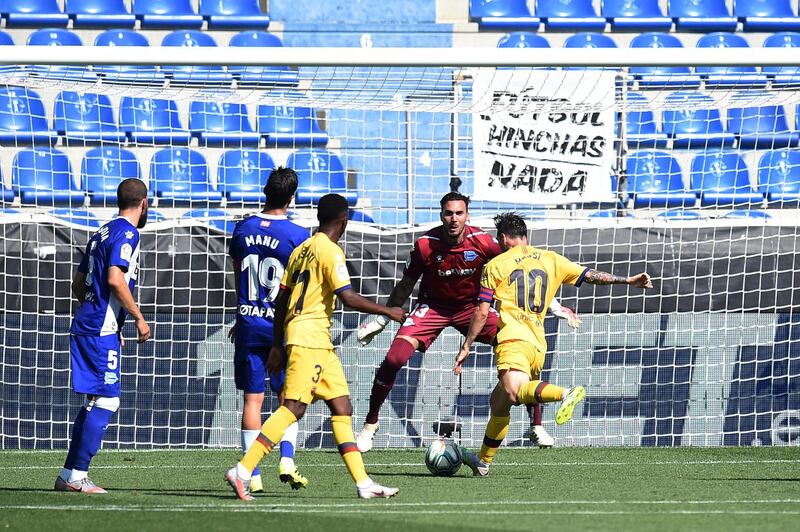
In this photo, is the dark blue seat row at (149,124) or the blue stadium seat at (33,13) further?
the blue stadium seat at (33,13)

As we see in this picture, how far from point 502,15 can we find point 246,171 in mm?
4854

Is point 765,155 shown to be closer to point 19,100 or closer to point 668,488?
point 668,488

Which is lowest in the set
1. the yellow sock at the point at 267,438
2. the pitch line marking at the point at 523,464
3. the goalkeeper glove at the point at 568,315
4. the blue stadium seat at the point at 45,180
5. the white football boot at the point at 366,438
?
the pitch line marking at the point at 523,464

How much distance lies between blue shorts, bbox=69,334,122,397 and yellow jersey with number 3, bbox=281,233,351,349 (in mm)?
1177

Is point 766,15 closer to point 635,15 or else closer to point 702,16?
point 702,16

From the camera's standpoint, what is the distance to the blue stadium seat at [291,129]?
38.8ft

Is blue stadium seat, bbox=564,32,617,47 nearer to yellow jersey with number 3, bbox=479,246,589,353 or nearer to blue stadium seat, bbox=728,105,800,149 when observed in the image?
blue stadium seat, bbox=728,105,800,149

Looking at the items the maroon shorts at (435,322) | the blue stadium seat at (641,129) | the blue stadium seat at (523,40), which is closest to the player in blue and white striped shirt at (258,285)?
the maroon shorts at (435,322)

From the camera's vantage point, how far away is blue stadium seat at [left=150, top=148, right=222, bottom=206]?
37.9 ft

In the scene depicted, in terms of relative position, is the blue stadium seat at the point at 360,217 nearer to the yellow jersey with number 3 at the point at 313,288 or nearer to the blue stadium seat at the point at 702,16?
the yellow jersey with number 3 at the point at 313,288

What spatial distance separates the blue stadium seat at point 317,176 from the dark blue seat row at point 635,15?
3.79m

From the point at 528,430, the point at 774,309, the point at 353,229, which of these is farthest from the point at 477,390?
the point at 774,309

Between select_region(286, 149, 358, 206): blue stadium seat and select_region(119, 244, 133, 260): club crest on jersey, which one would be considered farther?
select_region(286, 149, 358, 206): blue stadium seat

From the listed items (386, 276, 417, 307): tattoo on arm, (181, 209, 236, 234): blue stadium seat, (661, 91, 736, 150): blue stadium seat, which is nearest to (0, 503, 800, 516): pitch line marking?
(386, 276, 417, 307): tattoo on arm
